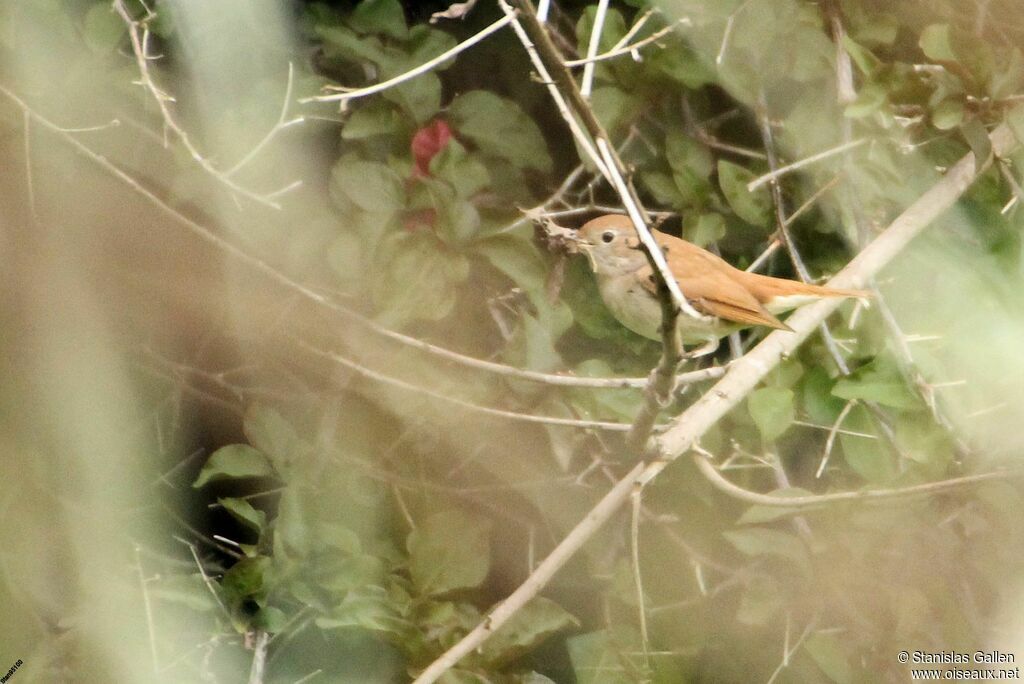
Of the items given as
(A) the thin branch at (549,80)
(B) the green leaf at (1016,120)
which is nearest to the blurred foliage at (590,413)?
(B) the green leaf at (1016,120)

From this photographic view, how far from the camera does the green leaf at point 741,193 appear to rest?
99cm

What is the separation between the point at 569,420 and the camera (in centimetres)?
89

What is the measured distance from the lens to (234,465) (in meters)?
0.89

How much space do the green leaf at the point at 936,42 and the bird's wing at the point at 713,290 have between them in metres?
0.28

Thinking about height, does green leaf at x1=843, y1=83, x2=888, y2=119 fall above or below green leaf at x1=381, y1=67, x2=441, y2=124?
below

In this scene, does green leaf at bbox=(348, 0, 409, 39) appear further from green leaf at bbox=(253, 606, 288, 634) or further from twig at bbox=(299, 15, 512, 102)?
green leaf at bbox=(253, 606, 288, 634)

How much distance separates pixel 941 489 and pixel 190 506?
71 centimetres

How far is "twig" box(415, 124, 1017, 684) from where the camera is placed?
84cm

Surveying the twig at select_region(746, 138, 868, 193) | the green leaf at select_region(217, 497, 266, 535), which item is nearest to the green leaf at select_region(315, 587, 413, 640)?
the green leaf at select_region(217, 497, 266, 535)

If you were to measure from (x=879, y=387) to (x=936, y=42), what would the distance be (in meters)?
0.33

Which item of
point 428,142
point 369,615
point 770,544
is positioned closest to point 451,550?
point 369,615

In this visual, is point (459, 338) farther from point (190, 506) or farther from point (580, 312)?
point (190, 506)

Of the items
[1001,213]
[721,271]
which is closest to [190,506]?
[721,271]

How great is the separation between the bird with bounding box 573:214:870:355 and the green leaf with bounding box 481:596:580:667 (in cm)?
29
